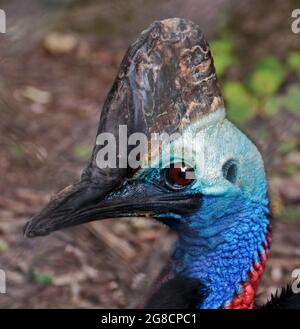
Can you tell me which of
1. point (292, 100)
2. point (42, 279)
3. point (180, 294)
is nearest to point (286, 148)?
point (292, 100)

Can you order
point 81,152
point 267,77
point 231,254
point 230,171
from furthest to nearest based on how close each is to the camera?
point 267,77
point 81,152
point 231,254
point 230,171

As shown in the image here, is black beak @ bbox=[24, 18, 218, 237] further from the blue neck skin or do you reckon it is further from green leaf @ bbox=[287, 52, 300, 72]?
green leaf @ bbox=[287, 52, 300, 72]

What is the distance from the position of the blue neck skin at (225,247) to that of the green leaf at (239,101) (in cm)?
165

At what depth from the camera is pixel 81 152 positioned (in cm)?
396

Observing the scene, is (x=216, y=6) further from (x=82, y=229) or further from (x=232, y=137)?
(x=232, y=137)

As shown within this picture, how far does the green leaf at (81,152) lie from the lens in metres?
3.90

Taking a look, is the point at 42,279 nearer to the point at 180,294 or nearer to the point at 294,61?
the point at 180,294

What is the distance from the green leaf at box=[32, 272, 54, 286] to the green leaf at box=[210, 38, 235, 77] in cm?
141

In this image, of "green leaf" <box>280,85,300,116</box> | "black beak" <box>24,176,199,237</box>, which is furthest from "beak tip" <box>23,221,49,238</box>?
"green leaf" <box>280,85,300,116</box>

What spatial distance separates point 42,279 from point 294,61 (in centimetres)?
169

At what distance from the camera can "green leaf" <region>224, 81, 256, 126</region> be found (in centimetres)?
411

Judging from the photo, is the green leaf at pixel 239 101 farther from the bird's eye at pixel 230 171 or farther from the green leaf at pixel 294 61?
the bird's eye at pixel 230 171
